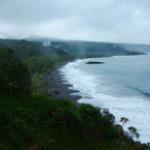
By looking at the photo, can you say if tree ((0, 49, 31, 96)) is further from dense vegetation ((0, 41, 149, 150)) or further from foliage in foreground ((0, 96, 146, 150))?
foliage in foreground ((0, 96, 146, 150))

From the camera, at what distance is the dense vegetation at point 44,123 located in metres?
23.5

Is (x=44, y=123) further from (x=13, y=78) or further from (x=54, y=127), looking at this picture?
(x=13, y=78)

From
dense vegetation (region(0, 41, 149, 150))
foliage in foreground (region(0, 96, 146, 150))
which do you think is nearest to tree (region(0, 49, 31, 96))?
dense vegetation (region(0, 41, 149, 150))

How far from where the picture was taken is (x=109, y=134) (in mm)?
26484

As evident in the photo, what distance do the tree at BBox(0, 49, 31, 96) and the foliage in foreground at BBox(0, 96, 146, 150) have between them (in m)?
0.84

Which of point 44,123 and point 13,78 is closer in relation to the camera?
point 44,123

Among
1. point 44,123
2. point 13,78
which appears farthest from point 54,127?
point 13,78

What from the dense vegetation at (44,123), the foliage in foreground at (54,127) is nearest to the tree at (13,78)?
the dense vegetation at (44,123)

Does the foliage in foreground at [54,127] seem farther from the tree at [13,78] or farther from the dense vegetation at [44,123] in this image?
the tree at [13,78]

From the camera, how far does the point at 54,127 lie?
2555 centimetres

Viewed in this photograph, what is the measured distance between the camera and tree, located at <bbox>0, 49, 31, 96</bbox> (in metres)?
27.8

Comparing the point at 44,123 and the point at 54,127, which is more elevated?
the point at 44,123

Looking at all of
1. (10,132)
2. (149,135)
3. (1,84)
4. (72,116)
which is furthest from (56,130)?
(149,135)

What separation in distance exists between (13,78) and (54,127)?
534 cm
